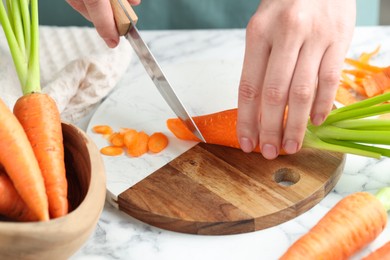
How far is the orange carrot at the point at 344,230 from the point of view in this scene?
48.4 inches

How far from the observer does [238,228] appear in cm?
132

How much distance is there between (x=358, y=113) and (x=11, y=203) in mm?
729

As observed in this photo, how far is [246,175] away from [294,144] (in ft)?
0.40

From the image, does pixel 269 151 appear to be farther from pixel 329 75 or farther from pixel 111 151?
pixel 111 151

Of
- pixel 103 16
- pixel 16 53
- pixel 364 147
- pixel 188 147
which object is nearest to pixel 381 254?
pixel 364 147

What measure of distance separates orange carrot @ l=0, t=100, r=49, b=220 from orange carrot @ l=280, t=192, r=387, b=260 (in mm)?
442

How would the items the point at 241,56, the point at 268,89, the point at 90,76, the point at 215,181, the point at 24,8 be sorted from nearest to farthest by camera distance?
the point at 268,89, the point at 215,181, the point at 24,8, the point at 90,76, the point at 241,56

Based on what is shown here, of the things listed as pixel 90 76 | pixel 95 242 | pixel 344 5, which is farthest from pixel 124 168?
pixel 344 5

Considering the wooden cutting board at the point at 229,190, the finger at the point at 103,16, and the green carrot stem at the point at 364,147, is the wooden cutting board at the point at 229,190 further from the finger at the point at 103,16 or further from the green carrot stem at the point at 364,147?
the finger at the point at 103,16

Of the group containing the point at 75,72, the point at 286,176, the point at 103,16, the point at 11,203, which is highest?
the point at 103,16

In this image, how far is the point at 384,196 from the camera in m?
1.32

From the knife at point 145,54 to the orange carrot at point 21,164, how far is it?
37 cm

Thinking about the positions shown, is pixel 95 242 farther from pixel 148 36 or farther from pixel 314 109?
pixel 148 36

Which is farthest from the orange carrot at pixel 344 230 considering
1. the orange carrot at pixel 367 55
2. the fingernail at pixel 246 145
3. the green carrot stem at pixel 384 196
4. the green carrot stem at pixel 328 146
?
the orange carrot at pixel 367 55
